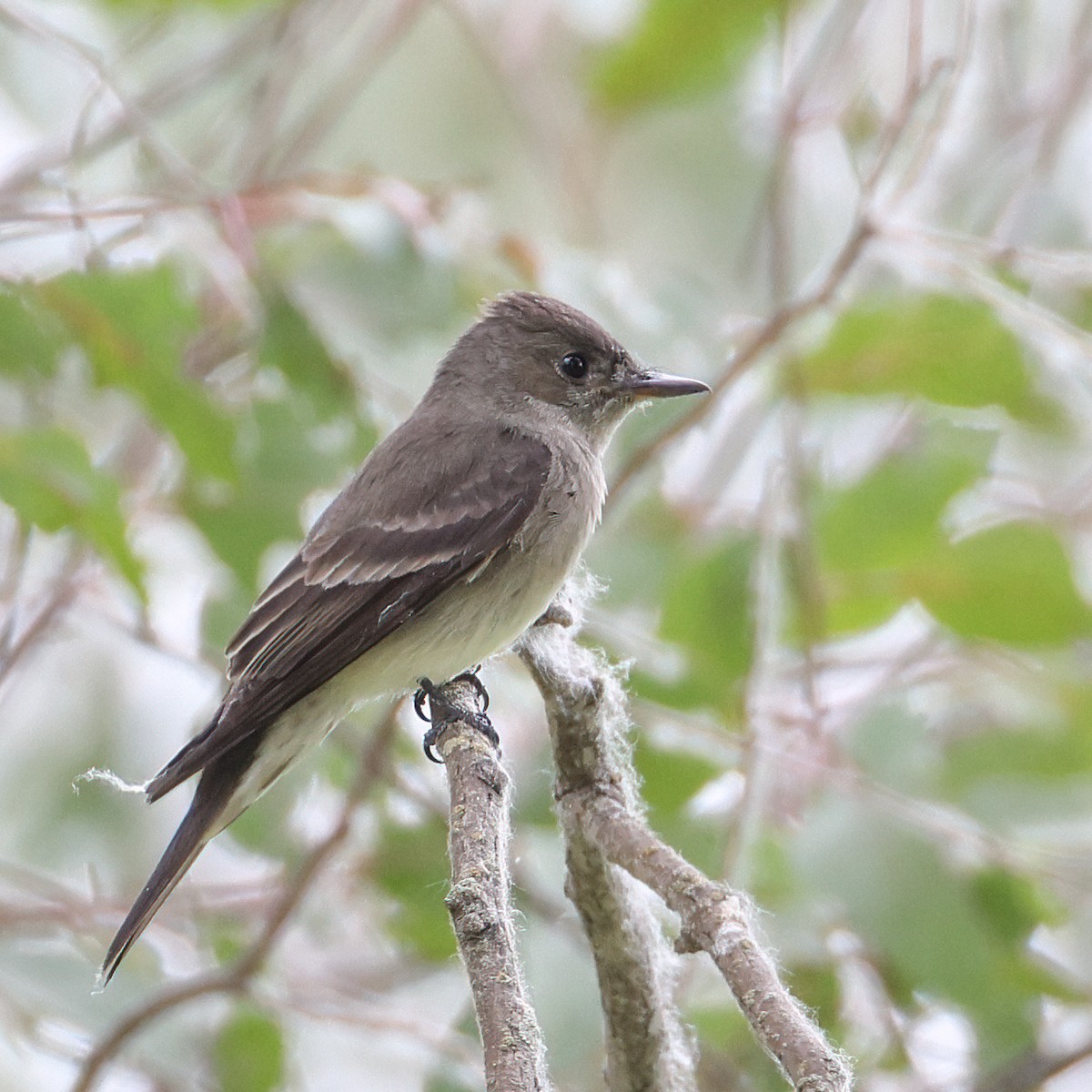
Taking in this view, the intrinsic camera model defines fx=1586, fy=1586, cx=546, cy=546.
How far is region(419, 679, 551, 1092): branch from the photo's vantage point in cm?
156

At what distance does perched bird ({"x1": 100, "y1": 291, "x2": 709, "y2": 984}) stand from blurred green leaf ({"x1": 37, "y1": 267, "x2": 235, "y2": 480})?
315mm

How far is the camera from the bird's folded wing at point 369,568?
2.76 metres

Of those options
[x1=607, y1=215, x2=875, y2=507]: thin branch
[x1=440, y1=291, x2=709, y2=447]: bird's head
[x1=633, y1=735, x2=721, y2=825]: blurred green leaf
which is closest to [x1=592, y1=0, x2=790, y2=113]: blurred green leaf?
[x1=440, y1=291, x2=709, y2=447]: bird's head

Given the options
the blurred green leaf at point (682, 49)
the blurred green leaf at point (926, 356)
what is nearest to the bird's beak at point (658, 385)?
the blurred green leaf at point (926, 356)

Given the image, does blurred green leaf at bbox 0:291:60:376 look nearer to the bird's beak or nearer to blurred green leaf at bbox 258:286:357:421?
blurred green leaf at bbox 258:286:357:421

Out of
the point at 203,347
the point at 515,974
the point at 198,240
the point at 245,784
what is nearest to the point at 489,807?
the point at 515,974

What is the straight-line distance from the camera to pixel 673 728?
297cm

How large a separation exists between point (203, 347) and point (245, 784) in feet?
4.57

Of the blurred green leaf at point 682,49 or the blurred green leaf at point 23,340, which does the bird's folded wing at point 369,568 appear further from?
the blurred green leaf at point 682,49

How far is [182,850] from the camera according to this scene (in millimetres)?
2557

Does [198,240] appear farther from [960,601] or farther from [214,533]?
[960,601]

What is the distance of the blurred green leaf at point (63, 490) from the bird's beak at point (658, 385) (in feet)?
3.60

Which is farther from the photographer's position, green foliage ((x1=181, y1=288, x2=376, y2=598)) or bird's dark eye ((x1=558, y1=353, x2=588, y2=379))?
bird's dark eye ((x1=558, y1=353, x2=588, y2=379))

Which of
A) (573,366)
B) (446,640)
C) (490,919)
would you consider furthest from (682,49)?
(490,919)
